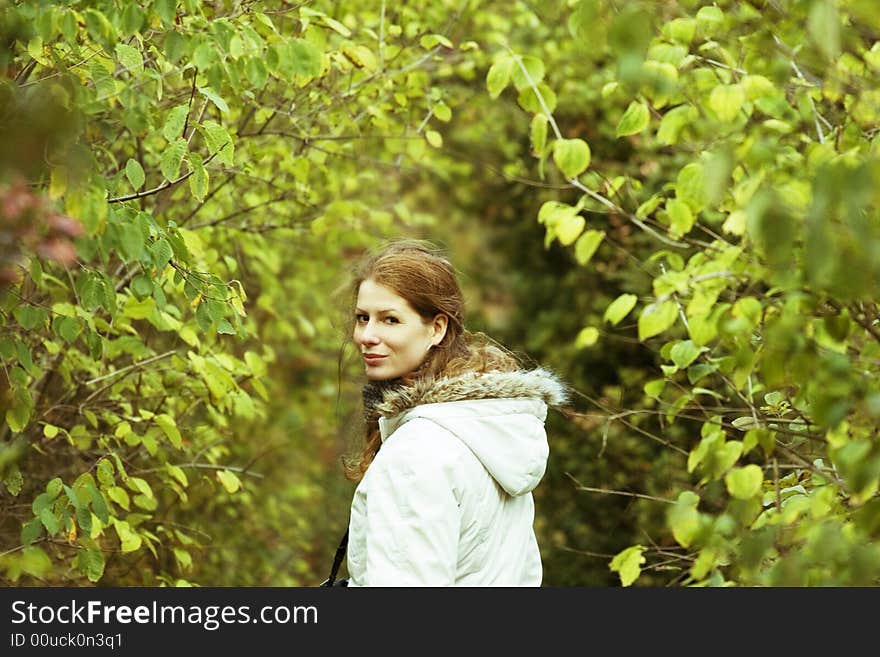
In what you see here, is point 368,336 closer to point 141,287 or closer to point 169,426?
point 141,287

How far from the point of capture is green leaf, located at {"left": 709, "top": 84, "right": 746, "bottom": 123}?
8.11ft

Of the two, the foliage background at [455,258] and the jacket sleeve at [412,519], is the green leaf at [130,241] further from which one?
the jacket sleeve at [412,519]

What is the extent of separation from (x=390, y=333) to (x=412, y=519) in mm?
573

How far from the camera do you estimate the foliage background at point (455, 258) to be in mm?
2014

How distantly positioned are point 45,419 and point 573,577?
14.2 feet

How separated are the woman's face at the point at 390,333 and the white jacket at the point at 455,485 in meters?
0.11

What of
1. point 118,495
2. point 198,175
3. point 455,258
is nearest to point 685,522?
point 198,175

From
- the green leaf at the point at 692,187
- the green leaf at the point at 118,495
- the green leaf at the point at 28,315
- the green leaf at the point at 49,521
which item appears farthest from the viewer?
the green leaf at the point at 118,495

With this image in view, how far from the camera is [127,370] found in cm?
449

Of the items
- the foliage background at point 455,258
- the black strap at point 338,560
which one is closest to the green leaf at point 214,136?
the foliage background at point 455,258

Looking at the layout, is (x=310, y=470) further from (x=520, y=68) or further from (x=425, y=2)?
(x=520, y=68)

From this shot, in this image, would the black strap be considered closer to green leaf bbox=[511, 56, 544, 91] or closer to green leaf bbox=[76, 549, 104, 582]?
green leaf bbox=[76, 549, 104, 582]

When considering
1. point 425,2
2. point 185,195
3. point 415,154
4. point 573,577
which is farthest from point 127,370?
point 573,577

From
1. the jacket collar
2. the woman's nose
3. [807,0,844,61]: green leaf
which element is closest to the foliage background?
[807,0,844,61]: green leaf
